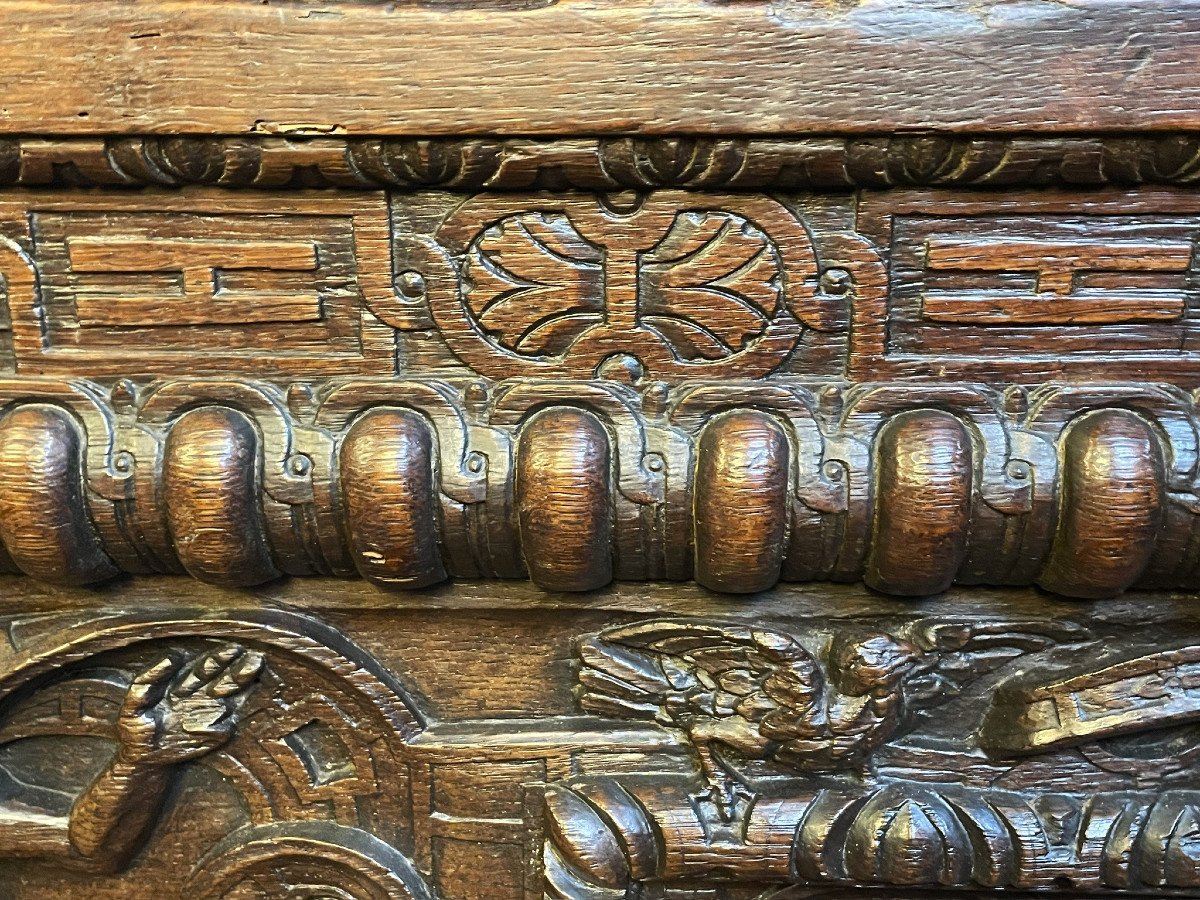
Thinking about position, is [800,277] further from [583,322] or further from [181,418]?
[181,418]

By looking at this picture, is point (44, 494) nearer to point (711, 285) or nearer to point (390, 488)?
point (390, 488)

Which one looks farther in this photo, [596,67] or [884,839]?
[884,839]

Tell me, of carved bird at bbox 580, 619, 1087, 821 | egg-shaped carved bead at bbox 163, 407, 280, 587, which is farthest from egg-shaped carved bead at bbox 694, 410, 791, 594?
egg-shaped carved bead at bbox 163, 407, 280, 587

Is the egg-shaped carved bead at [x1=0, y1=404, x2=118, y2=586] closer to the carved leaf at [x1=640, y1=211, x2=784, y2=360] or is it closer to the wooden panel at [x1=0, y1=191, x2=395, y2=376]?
the wooden panel at [x1=0, y1=191, x2=395, y2=376]

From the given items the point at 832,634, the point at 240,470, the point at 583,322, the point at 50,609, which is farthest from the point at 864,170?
the point at 50,609

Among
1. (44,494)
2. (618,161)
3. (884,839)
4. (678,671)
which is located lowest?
(884,839)

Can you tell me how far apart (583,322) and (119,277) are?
404mm

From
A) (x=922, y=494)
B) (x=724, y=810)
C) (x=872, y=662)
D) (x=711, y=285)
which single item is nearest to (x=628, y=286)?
(x=711, y=285)

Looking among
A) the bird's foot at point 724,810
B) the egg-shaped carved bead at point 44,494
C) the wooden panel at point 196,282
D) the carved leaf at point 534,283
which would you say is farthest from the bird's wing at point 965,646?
the egg-shaped carved bead at point 44,494

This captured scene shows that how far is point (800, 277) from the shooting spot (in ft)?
2.62

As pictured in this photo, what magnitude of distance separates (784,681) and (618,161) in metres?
0.48

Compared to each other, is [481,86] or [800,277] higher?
[481,86]

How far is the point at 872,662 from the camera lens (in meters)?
0.86

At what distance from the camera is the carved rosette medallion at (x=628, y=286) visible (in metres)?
0.79
